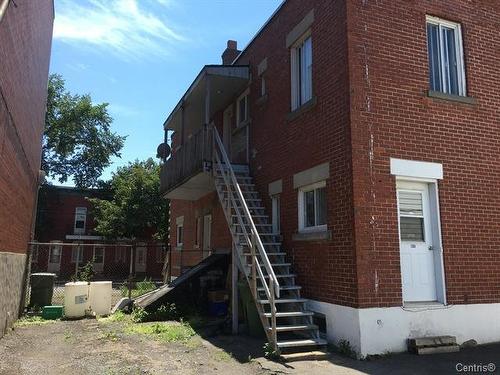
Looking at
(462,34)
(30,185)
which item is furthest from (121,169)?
(462,34)

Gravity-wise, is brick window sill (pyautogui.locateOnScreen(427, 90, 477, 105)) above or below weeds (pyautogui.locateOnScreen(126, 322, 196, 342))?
above

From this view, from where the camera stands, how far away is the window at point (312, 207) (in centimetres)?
967

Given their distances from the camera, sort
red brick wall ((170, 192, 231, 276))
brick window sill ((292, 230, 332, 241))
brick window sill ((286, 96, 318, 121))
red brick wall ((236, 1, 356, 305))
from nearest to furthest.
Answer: red brick wall ((236, 1, 356, 305))
brick window sill ((292, 230, 332, 241))
brick window sill ((286, 96, 318, 121))
red brick wall ((170, 192, 231, 276))

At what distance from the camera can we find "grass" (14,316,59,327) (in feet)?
38.5

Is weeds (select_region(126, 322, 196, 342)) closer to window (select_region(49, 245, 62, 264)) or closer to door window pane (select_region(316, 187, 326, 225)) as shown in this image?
door window pane (select_region(316, 187, 326, 225))

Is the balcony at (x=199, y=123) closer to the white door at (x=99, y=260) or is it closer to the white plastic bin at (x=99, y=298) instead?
the white plastic bin at (x=99, y=298)

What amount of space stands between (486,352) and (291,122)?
6.17m

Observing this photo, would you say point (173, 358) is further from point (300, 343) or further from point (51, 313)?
point (51, 313)

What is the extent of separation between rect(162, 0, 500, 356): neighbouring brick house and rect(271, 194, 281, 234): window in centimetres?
37

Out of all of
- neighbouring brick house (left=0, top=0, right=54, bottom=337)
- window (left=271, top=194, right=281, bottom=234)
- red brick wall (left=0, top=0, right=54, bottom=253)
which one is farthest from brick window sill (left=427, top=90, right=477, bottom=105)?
red brick wall (left=0, top=0, right=54, bottom=253)

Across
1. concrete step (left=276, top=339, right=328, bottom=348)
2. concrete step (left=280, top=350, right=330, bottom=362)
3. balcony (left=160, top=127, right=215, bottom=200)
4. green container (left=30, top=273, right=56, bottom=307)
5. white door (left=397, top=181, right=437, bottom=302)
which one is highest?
balcony (left=160, top=127, right=215, bottom=200)

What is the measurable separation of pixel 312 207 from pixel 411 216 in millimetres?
2143

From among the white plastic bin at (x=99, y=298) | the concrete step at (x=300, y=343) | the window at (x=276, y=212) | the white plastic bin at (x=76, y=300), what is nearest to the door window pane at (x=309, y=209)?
the window at (x=276, y=212)

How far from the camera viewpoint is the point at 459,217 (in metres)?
9.05
